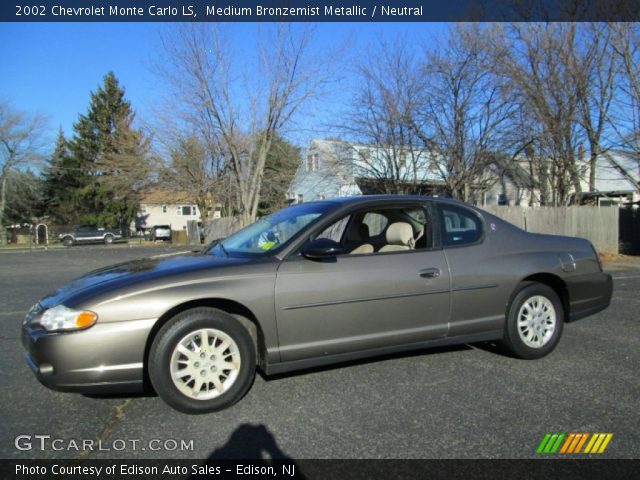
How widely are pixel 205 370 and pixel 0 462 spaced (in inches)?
50.3

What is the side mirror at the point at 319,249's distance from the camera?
11.9 ft

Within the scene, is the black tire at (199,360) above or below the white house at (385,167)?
below

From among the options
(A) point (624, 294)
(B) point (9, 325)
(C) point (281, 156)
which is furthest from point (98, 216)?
(A) point (624, 294)

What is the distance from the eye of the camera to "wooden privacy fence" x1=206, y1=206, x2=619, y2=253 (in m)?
16.6

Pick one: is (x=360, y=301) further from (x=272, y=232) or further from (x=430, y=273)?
(x=272, y=232)

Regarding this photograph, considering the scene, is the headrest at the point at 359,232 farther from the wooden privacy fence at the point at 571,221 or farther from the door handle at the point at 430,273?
the wooden privacy fence at the point at 571,221

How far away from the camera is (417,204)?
14.6 ft

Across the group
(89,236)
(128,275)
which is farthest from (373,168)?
(89,236)

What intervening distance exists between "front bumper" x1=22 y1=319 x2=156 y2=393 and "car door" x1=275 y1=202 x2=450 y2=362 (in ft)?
3.38

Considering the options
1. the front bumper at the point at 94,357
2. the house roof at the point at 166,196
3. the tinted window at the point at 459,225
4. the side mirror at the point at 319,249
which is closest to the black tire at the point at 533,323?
the tinted window at the point at 459,225

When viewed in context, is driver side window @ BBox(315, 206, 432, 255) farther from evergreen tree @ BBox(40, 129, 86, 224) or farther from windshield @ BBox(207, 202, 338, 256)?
evergreen tree @ BBox(40, 129, 86, 224)

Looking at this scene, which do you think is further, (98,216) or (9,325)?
(98,216)

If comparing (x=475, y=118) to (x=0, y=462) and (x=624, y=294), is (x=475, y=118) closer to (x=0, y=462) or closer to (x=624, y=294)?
(x=624, y=294)

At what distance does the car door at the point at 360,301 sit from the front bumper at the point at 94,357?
1.03 m
